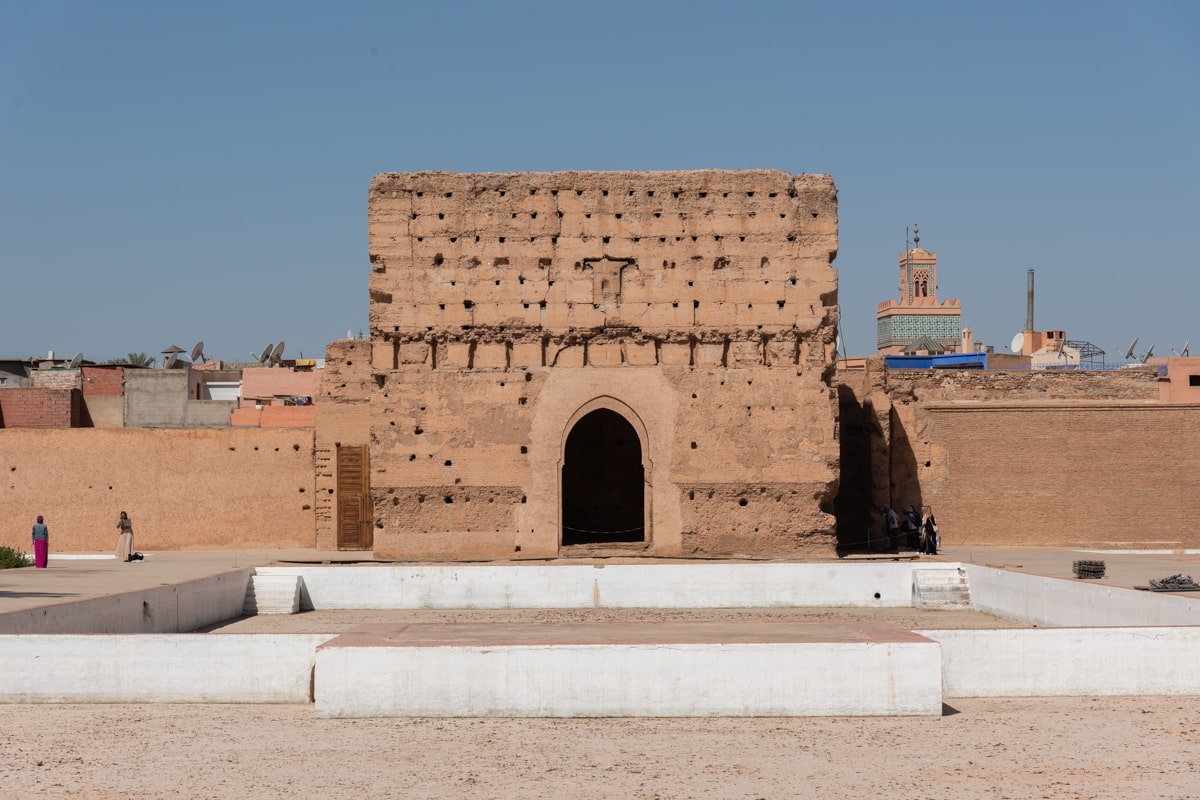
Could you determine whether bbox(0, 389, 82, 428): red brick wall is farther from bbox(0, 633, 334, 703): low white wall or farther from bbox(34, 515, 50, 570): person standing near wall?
bbox(0, 633, 334, 703): low white wall

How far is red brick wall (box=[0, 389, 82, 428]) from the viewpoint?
29.5 meters

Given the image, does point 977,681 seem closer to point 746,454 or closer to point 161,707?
point 161,707

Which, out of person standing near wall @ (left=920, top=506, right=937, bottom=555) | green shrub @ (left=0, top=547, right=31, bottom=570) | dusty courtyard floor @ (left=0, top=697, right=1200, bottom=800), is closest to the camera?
dusty courtyard floor @ (left=0, top=697, right=1200, bottom=800)

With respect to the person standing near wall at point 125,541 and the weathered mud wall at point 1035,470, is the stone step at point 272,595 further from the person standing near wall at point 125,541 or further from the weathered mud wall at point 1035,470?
the weathered mud wall at point 1035,470

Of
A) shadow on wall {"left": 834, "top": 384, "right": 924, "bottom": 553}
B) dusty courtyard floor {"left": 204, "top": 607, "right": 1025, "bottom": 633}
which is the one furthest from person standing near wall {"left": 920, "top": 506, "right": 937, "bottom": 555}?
dusty courtyard floor {"left": 204, "top": 607, "right": 1025, "bottom": 633}

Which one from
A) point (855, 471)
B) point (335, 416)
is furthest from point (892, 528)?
point (335, 416)

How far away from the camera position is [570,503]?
81.4 feet

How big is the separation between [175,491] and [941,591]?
13068mm

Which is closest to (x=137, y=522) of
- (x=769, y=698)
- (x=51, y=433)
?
(x=51, y=433)

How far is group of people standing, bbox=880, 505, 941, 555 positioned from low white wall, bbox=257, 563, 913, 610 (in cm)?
415

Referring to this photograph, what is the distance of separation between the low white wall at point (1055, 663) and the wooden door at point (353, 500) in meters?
14.1

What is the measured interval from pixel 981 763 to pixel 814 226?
13.2 m

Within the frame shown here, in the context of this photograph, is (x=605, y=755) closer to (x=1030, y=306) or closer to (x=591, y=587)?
(x=591, y=587)

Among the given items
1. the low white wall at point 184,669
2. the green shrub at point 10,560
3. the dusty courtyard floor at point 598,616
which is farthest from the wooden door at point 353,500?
the low white wall at point 184,669
